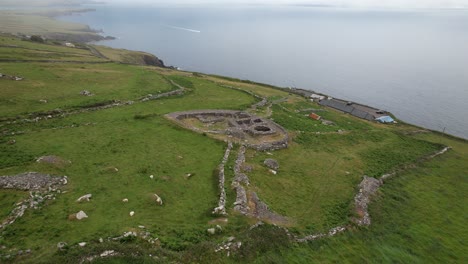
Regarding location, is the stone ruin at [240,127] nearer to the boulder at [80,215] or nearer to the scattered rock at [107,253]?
the boulder at [80,215]

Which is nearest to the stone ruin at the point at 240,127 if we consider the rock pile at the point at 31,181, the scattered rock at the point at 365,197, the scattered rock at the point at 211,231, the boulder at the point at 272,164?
the boulder at the point at 272,164

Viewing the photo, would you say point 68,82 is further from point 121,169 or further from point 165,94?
point 121,169

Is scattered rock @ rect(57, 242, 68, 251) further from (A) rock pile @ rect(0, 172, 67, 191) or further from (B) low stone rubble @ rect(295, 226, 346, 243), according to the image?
(B) low stone rubble @ rect(295, 226, 346, 243)

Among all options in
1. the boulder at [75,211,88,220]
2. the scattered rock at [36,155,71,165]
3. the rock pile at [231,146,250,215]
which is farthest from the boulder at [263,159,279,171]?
the scattered rock at [36,155,71,165]

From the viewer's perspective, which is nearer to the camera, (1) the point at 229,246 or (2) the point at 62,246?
(2) the point at 62,246

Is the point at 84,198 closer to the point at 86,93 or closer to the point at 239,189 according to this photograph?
the point at 239,189

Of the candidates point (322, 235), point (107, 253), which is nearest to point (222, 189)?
point (322, 235)

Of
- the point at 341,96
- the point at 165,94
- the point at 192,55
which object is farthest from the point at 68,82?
the point at 192,55

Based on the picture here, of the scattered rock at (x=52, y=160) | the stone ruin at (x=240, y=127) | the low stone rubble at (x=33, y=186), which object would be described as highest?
the stone ruin at (x=240, y=127)
